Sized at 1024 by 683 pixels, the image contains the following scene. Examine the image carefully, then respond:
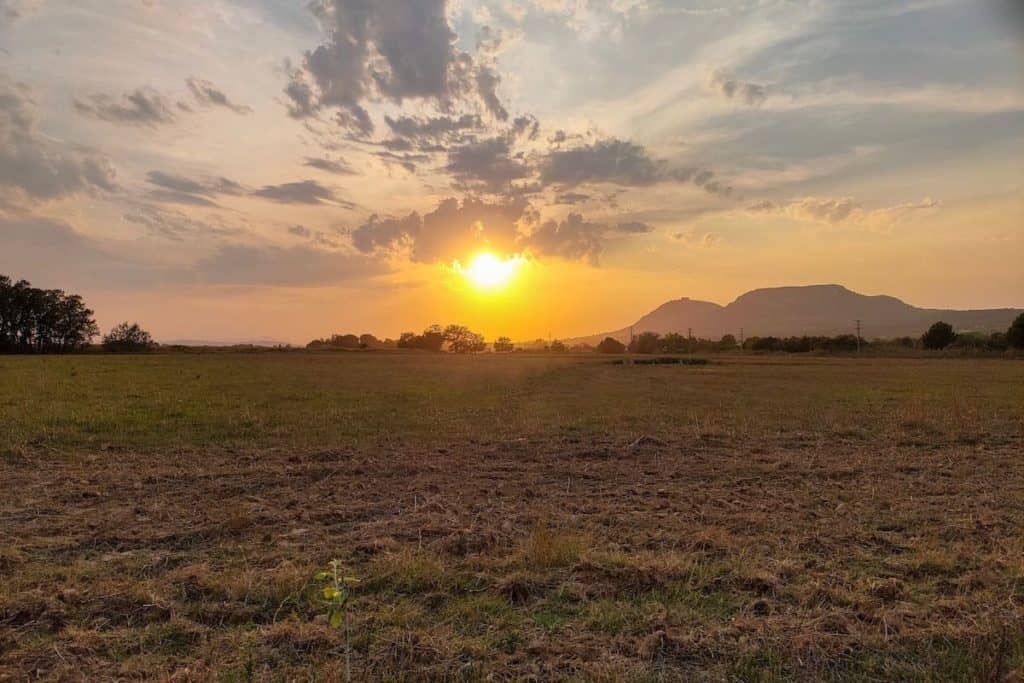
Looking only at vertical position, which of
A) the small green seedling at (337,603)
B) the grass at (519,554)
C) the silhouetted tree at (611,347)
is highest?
the silhouetted tree at (611,347)

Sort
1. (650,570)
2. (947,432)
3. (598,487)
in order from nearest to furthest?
1. (650,570)
2. (598,487)
3. (947,432)

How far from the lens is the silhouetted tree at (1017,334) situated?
73.3 metres

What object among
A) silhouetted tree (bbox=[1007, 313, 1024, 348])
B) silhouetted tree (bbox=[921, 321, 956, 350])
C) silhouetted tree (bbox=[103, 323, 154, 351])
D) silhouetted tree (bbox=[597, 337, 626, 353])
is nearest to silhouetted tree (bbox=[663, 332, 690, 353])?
silhouetted tree (bbox=[597, 337, 626, 353])

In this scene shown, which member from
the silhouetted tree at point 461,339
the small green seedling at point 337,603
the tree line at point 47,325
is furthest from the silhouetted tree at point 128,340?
the small green seedling at point 337,603

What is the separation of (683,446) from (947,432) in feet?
23.3

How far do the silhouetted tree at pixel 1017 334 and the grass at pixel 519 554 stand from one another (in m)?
79.9

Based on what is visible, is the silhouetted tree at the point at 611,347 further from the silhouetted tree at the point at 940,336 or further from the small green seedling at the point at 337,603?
the small green seedling at the point at 337,603

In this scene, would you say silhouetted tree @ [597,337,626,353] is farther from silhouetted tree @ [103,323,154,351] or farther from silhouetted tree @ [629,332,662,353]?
silhouetted tree @ [103,323,154,351]

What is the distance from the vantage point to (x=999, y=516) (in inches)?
292

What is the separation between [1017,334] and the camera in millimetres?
73625

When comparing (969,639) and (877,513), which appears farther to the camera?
(877,513)

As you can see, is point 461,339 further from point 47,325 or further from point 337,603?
point 337,603

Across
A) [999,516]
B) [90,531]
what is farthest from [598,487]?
[90,531]

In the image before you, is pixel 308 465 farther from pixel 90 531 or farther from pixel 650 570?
pixel 650 570
